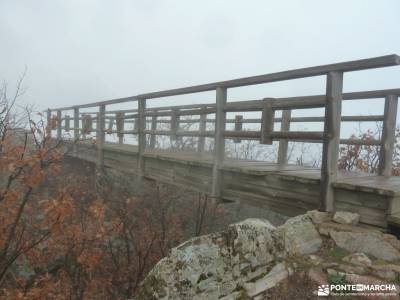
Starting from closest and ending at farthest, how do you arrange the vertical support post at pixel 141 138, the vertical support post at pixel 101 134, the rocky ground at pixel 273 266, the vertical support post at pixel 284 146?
1. the rocky ground at pixel 273 266
2. the vertical support post at pixel 284 146
3. the vertical support post at pixel 141 138
4. the vertical support post at pixel 101 134

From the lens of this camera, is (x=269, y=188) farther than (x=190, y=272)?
Yes

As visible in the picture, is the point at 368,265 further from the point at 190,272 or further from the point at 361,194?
the point at 190,272

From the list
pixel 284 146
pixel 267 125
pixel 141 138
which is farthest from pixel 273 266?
pixel 141 138

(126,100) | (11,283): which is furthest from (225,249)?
(11,283)

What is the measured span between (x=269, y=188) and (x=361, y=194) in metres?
1.23

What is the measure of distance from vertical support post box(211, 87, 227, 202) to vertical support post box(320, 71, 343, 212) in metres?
1.72

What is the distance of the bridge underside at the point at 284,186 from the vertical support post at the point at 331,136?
9 cm

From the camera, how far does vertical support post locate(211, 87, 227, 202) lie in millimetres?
5121

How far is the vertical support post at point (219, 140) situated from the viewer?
512cm

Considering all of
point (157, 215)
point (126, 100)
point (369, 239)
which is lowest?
point (157, 215)

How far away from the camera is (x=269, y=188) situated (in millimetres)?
4547

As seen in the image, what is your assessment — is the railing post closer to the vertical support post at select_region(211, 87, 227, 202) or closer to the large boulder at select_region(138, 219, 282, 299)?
the vertical support post at select_region(211, 87, 227, 202)

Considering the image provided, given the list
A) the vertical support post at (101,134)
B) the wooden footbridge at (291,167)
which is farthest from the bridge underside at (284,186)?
the vertical support post at (101,134)

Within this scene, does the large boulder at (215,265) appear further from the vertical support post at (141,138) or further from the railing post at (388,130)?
the vertical support post at (141,138)
